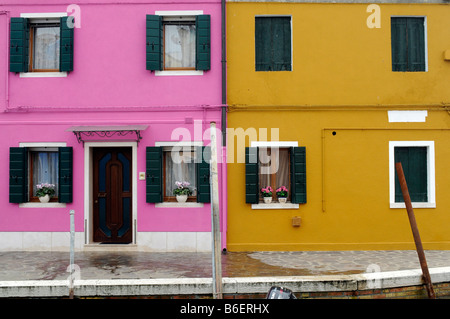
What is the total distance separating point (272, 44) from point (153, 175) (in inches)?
152

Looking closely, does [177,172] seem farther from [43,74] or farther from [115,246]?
[43,74]

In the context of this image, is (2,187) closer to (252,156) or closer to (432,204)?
(252,156)

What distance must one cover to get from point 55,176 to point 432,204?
8.25 meters

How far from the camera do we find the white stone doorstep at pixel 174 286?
6434 mm

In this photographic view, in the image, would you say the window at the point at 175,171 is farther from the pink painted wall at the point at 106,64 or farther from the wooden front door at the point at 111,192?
the pink painted wall at the point at 106,64

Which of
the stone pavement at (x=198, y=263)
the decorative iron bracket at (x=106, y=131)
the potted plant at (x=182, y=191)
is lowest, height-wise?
the stone pavement at (x=198, y=263)

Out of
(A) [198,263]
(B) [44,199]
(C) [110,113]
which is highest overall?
(C) [110,113]

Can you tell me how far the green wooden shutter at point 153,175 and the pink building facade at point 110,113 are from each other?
2 cm

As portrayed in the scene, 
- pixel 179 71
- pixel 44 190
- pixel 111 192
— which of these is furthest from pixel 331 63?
pixel 44 190

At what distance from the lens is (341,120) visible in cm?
987

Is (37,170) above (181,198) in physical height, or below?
above

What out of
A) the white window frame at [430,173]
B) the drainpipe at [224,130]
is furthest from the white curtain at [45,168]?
the white window frame at [430,173]

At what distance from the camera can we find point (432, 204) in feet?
32.2

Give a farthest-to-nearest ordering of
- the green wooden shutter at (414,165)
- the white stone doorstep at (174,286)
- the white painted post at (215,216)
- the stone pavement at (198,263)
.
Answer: the green wooden shutter at (414,165)
the stone pavement at (198,263)
the white stone doorstep at (174,286)
the white painted post at (215,216)
